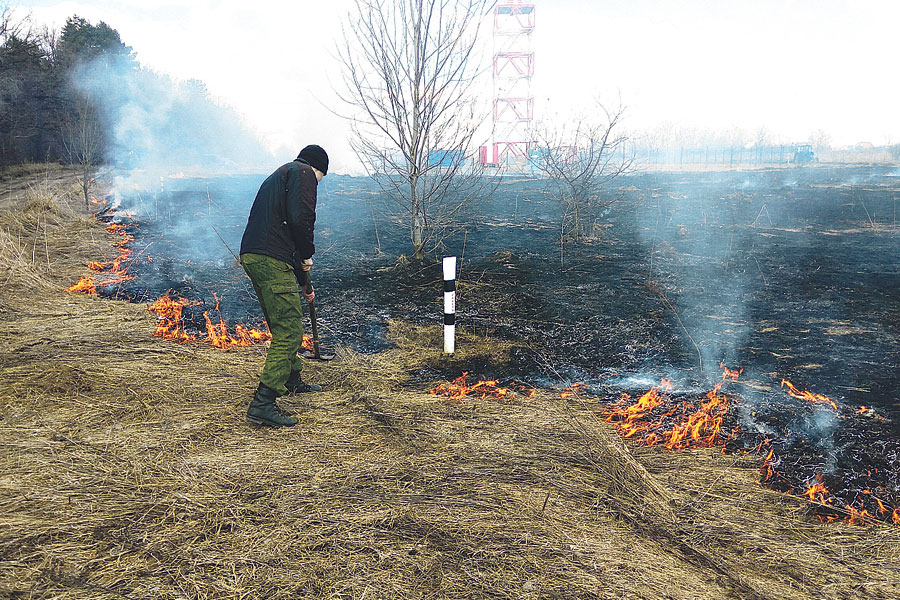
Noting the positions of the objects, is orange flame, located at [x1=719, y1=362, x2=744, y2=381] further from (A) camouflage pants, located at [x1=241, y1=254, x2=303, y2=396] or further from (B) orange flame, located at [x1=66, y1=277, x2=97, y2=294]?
(B) orange flame, located at [x1=66, y1=277, x2=97, y2=294]

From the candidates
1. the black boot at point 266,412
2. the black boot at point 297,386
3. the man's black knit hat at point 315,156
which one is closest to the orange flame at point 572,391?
the black boot at point 297,386

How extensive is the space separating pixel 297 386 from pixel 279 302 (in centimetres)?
83

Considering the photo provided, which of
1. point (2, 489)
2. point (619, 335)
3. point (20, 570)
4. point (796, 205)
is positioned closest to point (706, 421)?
point (619, 335)

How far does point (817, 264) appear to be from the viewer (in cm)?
909

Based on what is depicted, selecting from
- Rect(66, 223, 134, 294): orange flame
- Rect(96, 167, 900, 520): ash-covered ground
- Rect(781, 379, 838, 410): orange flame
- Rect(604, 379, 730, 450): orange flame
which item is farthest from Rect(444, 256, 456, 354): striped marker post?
Rect(66, 223, 134, 294): orange flame

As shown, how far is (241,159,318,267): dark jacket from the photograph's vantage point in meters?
3.79

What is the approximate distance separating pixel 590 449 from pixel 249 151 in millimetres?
56093

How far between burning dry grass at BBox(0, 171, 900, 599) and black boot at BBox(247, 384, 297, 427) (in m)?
0.09

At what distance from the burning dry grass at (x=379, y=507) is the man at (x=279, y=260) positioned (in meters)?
0.27

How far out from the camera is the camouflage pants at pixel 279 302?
12.6ft

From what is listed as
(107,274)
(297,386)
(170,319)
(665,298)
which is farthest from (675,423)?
(107,274)

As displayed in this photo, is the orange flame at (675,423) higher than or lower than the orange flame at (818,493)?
higher

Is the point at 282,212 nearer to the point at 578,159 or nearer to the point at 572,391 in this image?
the point at 572,391

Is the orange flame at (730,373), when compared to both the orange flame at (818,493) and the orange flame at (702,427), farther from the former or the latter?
the orange flame at (818,493)
